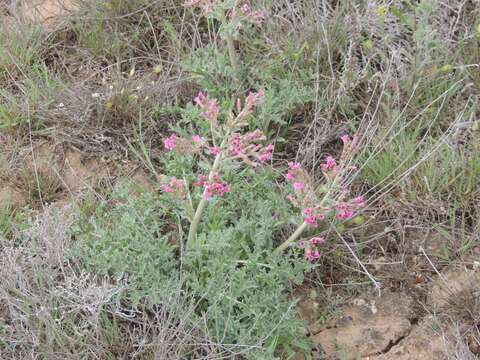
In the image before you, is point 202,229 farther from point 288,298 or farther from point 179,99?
point 179,99

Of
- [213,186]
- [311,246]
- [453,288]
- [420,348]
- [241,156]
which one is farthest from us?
[453,288]

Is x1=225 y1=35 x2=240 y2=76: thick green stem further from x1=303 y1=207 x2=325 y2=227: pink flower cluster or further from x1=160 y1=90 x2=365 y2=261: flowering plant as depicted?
x1=303 y1=207 x2=325 y2=227: pink flower cluster

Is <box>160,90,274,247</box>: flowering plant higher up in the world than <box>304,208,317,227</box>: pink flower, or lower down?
higher up

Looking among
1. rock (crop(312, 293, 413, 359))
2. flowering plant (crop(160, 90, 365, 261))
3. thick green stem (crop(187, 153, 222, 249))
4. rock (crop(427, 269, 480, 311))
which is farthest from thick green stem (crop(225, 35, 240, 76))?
rock (crop(427, 269, 480, 311))

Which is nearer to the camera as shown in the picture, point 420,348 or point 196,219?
point 196,219

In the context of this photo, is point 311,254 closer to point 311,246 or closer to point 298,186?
point 311,246

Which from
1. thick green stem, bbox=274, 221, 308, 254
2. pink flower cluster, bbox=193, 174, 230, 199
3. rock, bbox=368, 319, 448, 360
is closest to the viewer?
pink flower cluster, bbox=193, 174, 230, 199

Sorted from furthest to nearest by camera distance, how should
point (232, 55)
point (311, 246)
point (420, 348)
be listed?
point (232, 55) → point (420, 348) → point (311, 246)

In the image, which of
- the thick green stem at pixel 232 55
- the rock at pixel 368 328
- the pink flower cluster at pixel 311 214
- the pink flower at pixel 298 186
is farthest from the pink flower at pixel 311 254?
the thick green stem at pixel 232 55

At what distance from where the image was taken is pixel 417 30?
10.0 ft

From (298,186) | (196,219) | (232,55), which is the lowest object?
(196,219)

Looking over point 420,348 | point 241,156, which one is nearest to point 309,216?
point 241,156

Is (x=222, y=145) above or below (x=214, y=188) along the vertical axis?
above

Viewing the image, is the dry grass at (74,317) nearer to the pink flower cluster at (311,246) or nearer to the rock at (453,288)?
the pink flower cluster at (311,246)
